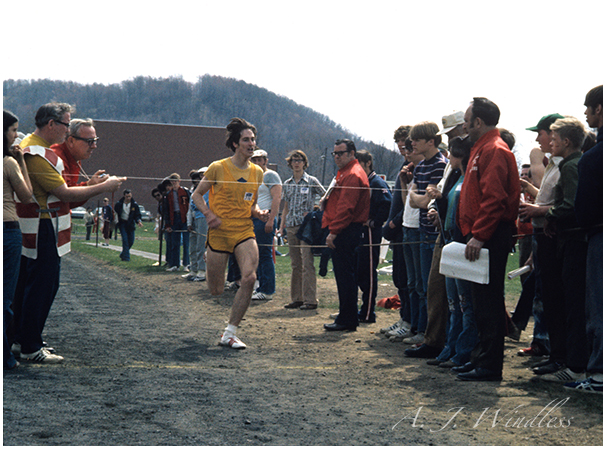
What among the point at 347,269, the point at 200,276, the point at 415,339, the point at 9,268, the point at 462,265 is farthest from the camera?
the point at 200,276

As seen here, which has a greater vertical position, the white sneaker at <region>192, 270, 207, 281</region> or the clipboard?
the clipboard

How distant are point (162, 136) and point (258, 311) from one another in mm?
64342

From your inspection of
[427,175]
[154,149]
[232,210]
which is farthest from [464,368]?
[154,149]

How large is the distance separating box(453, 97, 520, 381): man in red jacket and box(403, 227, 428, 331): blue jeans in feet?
4.76

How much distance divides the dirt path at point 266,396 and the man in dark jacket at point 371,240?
760 mm

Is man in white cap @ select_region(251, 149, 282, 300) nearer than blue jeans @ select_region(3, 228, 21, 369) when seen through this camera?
No

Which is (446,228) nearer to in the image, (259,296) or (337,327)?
(337,327)

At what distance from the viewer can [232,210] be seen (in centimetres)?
647

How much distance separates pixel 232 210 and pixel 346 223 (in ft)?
4.80

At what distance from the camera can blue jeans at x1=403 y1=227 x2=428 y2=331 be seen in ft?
21.7

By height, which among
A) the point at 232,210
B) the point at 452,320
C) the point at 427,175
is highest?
the point at 427,175

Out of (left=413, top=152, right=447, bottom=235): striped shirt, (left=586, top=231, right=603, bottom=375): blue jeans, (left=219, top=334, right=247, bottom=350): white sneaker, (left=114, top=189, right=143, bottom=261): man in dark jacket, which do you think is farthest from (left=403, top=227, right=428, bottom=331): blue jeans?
(left=114, top=189, right=143, bottom=261): man in dark jacket

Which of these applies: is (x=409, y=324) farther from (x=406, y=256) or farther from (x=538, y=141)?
(x=538, y=141)

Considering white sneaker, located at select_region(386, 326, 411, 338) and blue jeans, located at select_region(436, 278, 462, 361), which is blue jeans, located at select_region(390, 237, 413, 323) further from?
blue jeans, located at select_region(436, 278, 462, 361)
